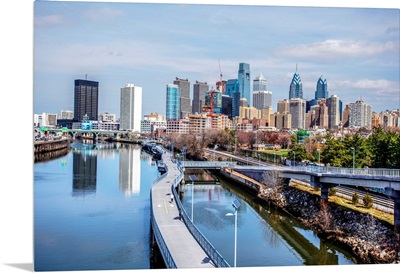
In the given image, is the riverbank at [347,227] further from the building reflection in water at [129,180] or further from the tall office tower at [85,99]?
the tall office tower at [85,99]

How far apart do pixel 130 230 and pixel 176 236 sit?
2.74 meters

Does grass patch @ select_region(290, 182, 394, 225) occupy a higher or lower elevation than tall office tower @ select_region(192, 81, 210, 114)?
lower

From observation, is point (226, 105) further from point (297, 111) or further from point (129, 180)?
point (129, 180)

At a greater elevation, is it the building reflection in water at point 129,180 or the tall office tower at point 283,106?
the tall office tower at point 283,106

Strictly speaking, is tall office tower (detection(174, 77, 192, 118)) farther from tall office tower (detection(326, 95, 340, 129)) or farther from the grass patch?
the grass patch

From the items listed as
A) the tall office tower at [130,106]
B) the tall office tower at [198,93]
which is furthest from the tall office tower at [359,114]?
the tall office tower at [198,93]

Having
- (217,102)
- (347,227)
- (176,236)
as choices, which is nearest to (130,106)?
(217,102)

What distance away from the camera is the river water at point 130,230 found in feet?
29.7

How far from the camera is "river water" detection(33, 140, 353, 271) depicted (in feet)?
29.7

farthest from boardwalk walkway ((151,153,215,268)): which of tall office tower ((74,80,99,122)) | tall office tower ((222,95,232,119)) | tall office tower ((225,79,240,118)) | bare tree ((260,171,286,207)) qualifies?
tall office tower ((222,95,232,119))

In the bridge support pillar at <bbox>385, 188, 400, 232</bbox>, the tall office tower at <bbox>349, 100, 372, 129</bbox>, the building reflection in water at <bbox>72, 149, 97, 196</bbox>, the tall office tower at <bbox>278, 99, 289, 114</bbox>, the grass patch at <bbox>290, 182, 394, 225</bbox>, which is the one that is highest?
the tall office tower at <bbox>278, 99, 289, 114</bbox>

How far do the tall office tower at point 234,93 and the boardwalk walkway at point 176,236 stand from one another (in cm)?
6929

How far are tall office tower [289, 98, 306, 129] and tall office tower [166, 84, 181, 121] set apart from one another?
86.8ft

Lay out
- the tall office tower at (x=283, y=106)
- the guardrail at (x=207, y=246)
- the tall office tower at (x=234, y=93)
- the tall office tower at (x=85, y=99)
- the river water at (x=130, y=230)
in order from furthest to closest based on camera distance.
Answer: the tall office tower at (x=234, y=93) → the tall office tower at (x=85, y=99) → the tall office tower at (x=283, y=106) → the river water at (x=130, y=230) → the guardrail at (x=207, y=246)
